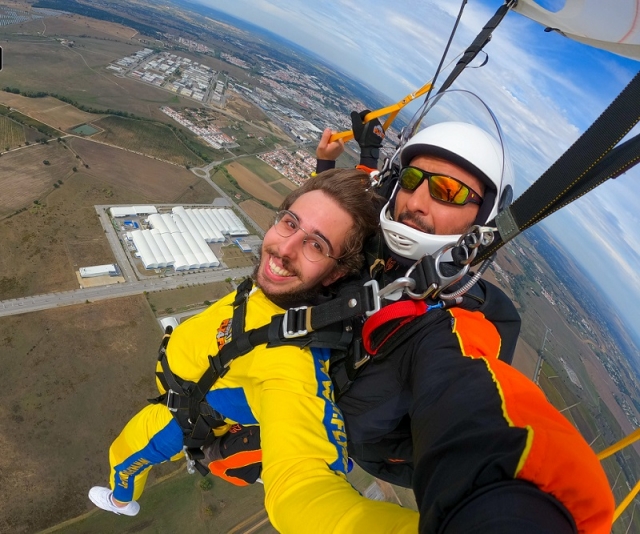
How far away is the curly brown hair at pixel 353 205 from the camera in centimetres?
224

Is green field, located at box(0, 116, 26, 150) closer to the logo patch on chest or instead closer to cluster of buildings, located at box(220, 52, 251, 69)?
the logo patch on chest

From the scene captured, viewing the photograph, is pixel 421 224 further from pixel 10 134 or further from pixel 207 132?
pixel 207 132

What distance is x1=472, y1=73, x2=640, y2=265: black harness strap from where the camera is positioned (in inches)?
38.8

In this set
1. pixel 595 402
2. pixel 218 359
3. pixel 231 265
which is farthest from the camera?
pixel 231 265

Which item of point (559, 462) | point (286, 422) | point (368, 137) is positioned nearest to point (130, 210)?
point (368, 137)

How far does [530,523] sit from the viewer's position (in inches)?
29.8

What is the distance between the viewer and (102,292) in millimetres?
18938

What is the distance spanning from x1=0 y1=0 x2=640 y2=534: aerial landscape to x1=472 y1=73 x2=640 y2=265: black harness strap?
1659 millimetres

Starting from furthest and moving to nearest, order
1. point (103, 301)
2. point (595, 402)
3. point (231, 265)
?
1. point (231, 265)
2. point (595, 402)
3. point (103, 301)

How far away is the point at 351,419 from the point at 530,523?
1.22 m

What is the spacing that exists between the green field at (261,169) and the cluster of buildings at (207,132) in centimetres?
401

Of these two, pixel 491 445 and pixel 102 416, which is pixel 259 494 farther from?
pixel 491 445

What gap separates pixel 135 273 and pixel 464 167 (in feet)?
74.0

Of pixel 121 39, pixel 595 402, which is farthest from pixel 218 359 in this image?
pixel 121 39
